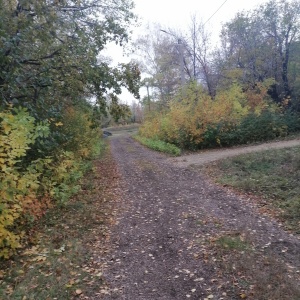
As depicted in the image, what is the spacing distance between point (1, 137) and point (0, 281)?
1873mm

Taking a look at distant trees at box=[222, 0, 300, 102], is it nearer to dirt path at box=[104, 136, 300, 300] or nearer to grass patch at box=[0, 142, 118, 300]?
dirt path at box=[104, 136, 300, 300]

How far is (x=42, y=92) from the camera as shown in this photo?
697cm

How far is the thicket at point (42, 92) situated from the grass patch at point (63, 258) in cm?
28

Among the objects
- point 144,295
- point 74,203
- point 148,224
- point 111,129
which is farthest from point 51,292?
point 111,129

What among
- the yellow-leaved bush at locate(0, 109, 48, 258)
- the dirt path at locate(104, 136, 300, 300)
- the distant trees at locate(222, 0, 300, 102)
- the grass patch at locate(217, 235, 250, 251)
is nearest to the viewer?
the dirt path at locate(104, 136, 300, 300)

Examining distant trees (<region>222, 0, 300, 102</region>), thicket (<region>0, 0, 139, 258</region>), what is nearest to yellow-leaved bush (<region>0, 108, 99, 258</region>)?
thicket (<region>0, 0, 139, 258</region>)

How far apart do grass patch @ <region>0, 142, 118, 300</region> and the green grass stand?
11.0 ft

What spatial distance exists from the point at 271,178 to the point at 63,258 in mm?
5598

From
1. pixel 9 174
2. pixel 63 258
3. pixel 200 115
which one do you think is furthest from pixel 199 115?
pixel 9 174

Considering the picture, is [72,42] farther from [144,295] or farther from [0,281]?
[144,295]

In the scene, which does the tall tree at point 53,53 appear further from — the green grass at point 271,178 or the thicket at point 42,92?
the green grass at point 271,178

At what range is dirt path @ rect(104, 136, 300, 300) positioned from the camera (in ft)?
11.6

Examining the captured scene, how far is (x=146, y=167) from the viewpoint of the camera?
40.5 ft

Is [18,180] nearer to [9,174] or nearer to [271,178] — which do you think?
[9,174]
